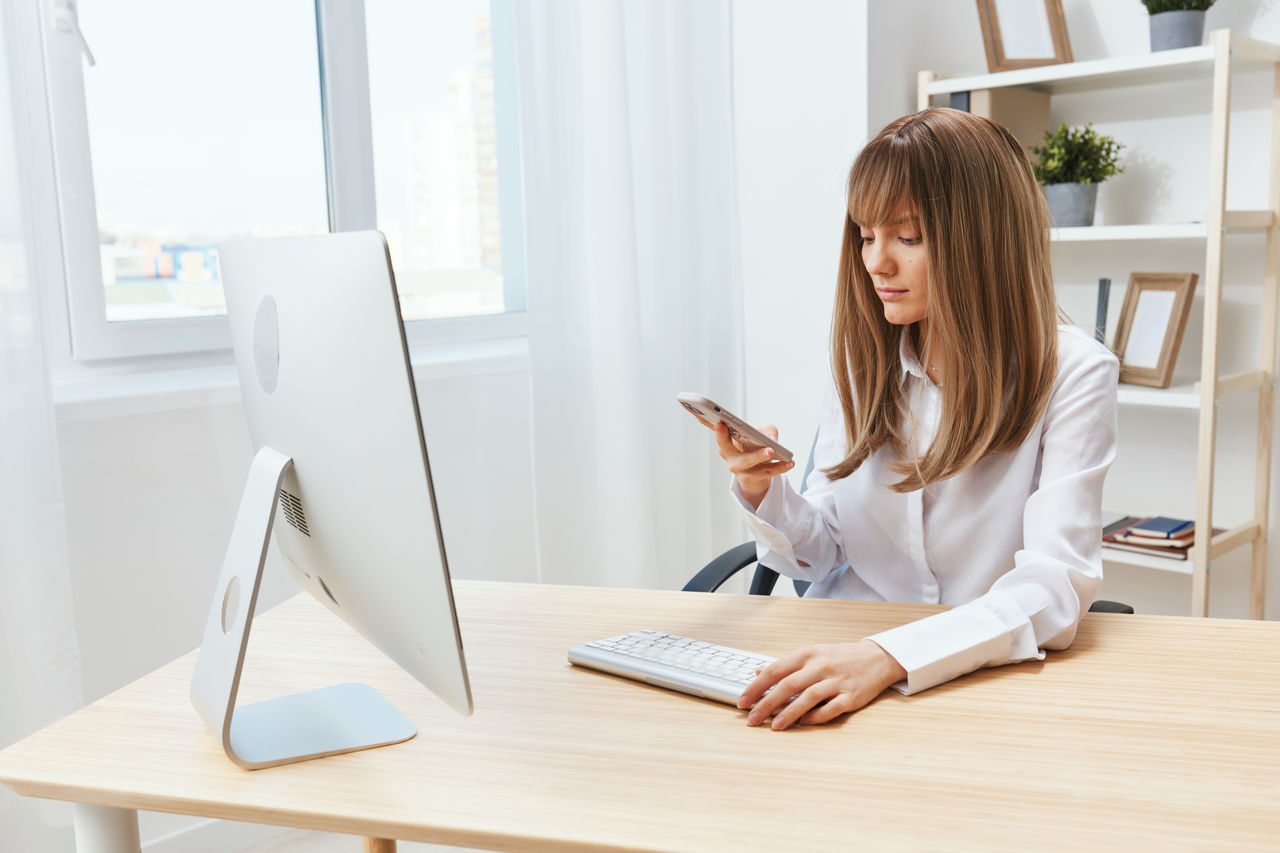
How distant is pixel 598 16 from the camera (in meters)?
2.46

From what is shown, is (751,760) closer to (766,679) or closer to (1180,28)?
(766,679)

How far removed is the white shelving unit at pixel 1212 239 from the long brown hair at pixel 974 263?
3.61ft

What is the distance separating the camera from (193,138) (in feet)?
6.90

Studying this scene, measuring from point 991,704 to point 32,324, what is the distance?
1.48 m

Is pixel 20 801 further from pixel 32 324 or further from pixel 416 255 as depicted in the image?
pixel 416 255

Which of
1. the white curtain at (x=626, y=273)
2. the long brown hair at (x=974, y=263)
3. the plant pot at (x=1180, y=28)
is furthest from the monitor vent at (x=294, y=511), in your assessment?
the plant pot at (x=1180, y=28)

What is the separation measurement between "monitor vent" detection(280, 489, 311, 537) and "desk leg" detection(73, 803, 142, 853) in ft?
0.93

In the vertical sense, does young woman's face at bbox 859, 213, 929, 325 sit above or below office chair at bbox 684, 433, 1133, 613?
above

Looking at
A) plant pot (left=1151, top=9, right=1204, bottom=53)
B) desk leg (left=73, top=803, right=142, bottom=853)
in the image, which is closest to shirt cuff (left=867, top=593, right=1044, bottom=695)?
desk leg (left=73, top=803, right=142, bottom=853)

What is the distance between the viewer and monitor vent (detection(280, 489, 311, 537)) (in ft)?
3.30

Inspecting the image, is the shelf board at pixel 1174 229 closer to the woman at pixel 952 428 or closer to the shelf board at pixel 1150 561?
the shelf board at pixel 1150 561

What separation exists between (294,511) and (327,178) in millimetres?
1514

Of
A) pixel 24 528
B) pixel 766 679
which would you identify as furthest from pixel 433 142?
pixel 766 679

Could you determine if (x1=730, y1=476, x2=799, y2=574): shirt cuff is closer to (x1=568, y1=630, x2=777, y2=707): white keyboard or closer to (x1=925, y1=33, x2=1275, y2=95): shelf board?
(x1=568, y1=630, x2=777, y2=707): white keyboard
